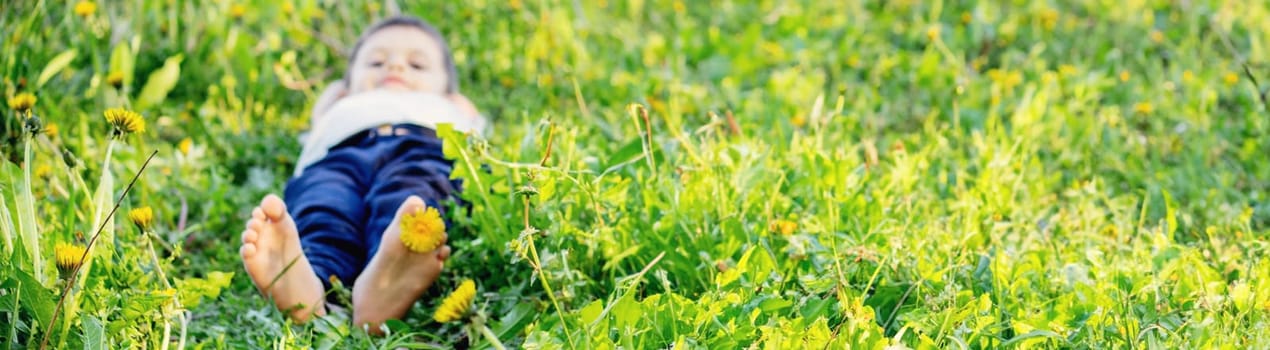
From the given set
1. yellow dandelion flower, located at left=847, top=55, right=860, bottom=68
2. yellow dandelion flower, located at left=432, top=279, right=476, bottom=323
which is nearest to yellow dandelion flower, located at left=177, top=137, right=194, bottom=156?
yellow dandelion flower, located at left=432, top=279, right=476, bottom=323

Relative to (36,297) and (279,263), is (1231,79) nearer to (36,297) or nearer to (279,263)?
(279,263)

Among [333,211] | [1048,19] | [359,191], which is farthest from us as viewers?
[1048,19]

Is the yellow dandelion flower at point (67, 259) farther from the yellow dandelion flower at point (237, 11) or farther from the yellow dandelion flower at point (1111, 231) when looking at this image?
the yellow dandelion flower at point (237, 11)

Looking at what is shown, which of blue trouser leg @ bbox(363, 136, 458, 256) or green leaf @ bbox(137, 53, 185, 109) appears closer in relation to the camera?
blue trouser leg @ bbox(363, 136, 458, 256)

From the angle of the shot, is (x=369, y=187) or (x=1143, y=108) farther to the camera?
(x=1143, y=108)

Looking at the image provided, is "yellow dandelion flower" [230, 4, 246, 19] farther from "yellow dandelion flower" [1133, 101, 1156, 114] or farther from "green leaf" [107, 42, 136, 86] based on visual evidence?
"yellow dandelion flower" [1133, 101, 1156, 114]

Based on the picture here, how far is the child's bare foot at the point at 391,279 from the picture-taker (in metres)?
1.86

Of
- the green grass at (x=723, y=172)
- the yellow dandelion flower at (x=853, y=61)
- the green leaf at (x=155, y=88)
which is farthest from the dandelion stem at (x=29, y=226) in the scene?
the yellow dandelion flower at (x=853, y=61)

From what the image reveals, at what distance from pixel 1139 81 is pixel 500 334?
87.4 inches

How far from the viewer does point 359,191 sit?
7.77 feet

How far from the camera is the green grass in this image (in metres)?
1.57

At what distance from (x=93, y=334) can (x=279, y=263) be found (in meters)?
0.42

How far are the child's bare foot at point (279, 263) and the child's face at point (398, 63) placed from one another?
1.06m

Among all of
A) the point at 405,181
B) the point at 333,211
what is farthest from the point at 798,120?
the point at 333,211
